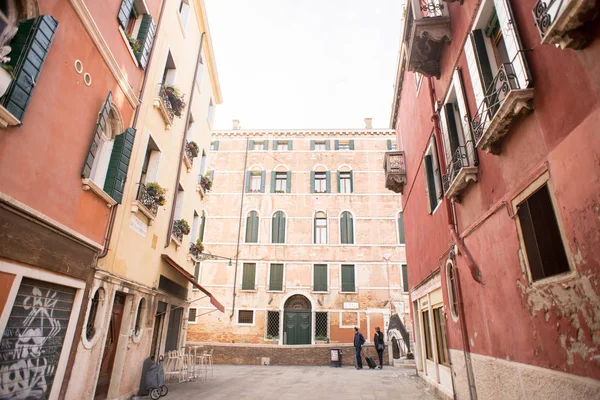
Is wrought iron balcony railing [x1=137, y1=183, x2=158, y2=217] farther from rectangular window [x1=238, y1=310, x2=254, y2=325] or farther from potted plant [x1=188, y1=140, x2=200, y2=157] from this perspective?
rectangular window [x1=238, y1=310, x2=254, y2=325]

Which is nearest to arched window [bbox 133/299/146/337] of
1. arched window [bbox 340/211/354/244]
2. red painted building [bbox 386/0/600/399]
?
red painted building [bbox 386/0/600/399]

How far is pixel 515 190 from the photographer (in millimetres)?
3973

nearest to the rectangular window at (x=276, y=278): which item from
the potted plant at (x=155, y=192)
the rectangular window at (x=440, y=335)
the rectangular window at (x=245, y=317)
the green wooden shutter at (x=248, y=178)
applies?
the rectangular window at (x=245, y=317)

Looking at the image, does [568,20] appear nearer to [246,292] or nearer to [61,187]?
[61,187]

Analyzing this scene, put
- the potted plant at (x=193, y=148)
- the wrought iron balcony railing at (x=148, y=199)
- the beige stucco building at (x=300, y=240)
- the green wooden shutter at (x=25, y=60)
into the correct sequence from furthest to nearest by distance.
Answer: the beige stucco building at (x=300, y=240), the potted plant at (x=193, y=148), the wrought iron balcony railing at (x=148, y=199), the green wooden shutter at (x=25, y=60)

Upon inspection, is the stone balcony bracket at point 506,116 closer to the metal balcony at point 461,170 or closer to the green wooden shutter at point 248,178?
the metal balcony at point 461,170

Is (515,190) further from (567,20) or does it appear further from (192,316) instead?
(192,316)

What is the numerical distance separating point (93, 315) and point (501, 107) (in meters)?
6.89

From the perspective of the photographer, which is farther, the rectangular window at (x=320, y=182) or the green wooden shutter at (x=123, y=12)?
the rectangular window at (x=320, y=182)

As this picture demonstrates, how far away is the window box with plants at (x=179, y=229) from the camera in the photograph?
10137 millimetres

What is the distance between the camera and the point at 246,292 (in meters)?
20.5

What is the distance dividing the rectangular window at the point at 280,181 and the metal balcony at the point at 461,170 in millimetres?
17344

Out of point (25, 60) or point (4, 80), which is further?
point (25, 60)

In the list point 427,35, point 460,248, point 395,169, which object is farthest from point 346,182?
point 460,248
